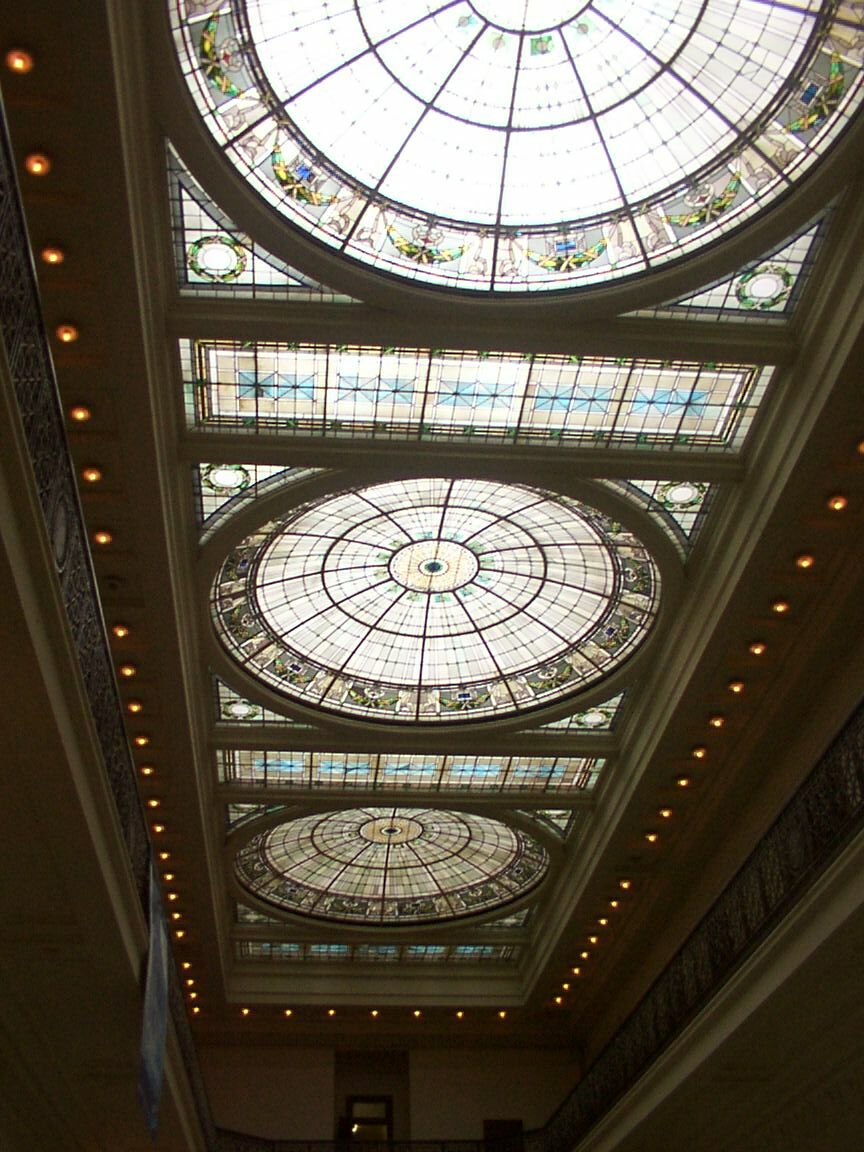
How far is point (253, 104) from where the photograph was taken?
9.46m

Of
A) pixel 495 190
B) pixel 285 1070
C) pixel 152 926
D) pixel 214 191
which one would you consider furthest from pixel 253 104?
pixel 285 1070

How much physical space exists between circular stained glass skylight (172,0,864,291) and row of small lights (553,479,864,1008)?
3.30m

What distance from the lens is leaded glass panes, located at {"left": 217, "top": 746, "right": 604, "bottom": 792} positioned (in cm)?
1903

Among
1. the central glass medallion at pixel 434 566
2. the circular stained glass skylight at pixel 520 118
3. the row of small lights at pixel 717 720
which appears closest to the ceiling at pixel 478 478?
the row of small lights at pixel 717 720

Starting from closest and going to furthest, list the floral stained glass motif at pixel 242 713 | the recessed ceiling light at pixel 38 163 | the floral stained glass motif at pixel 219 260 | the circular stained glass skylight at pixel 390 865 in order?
the recessed ceiling light at pixel 38 163, the floral stained glass motif at pixel 219 260, the floral stained glass motif at pixel 242 713, the circular stained glass skylight at pixel 390 865

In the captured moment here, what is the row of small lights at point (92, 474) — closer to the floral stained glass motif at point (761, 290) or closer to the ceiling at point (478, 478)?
the ceiling at point (478, 478)

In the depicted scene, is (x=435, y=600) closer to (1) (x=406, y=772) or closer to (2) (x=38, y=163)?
(1) (x=406, y=772)

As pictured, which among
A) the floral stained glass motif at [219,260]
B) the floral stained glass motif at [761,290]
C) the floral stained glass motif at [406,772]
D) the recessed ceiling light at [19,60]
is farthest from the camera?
the floral stained glass motif at [406,772]

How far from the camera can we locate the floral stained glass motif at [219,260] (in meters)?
10.1

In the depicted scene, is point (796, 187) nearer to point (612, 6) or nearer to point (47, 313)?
point (612, 6)

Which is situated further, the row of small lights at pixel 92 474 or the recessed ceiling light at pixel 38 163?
the recessed ceiling light at pixel 38 163

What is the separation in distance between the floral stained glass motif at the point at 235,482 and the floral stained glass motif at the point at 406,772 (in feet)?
21.3

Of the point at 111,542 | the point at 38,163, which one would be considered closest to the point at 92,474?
the point at 111,542

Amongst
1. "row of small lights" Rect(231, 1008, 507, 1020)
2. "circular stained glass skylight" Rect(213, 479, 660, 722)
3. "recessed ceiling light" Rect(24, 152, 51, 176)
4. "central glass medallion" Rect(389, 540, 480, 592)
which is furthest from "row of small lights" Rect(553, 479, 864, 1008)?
"recessed ceiling light" Rect(24, 152, 51, 176)
